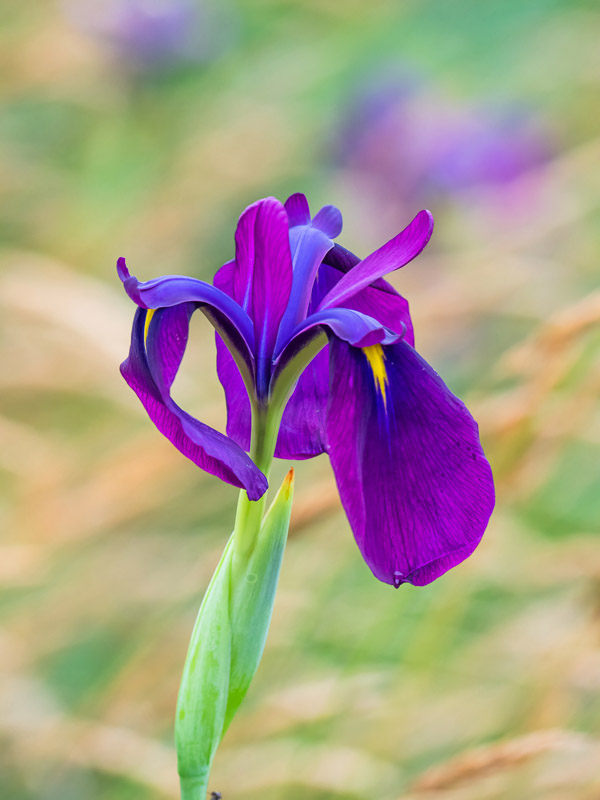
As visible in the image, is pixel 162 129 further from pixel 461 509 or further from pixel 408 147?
pixel 461 509

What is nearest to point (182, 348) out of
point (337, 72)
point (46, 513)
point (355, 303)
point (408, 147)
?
point (355, 303)

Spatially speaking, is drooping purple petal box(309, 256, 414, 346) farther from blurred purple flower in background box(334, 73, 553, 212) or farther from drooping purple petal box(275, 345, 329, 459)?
blurred purple flower in background box(334, 73, 553, 212)

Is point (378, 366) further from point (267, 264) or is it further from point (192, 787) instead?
point (192, 787)

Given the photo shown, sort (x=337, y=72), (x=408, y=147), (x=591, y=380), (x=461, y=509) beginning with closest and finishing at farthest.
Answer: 1. (x=461, y=509)
2. (x=591, y=380)
3. (x=408, y=147)
4. (x=337, y=72)

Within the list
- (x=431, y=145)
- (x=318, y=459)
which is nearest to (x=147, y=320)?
(x=318, y=459)

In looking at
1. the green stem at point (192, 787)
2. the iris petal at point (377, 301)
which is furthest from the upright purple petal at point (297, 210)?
the green stem at point (192, 787)

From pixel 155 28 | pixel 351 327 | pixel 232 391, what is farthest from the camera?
pixel 155 28

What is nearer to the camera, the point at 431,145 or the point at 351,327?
the point at 351,327
